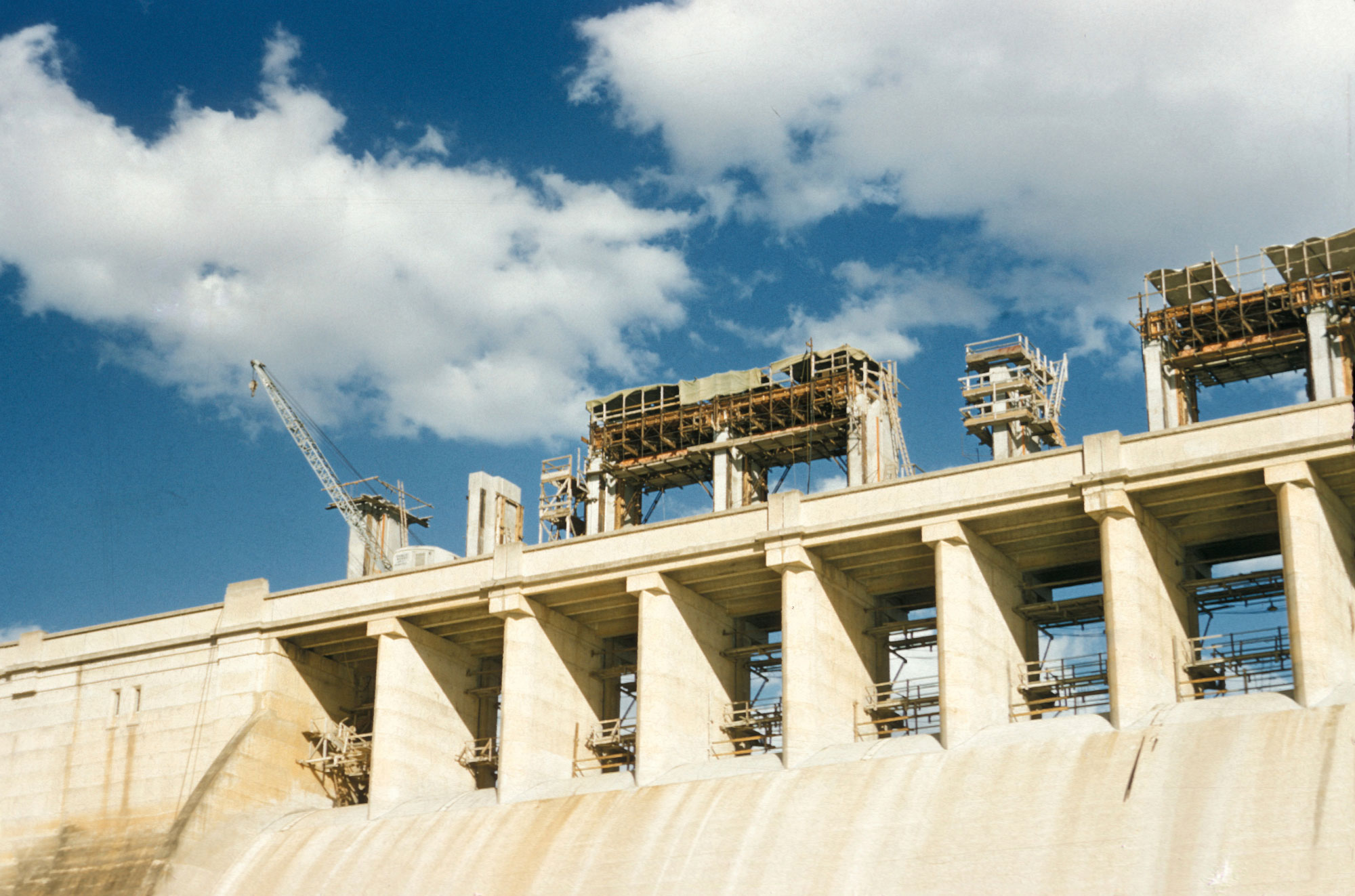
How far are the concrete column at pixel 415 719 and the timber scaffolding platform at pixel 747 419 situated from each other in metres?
16.4

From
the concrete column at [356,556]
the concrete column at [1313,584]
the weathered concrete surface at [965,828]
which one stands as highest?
the concrete column at [356,556]

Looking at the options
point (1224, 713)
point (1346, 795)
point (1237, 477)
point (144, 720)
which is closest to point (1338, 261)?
point (1237, 477)

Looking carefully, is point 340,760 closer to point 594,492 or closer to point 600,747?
point 600,747

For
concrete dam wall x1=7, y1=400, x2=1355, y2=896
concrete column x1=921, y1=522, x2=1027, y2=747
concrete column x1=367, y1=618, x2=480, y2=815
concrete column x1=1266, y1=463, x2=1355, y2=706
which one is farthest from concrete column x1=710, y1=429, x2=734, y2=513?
concrete column x1=1266, y1=463, x2=1355, y2=706

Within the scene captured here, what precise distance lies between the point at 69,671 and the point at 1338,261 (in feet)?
170

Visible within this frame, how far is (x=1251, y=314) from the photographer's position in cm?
6312

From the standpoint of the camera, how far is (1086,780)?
43.0 m

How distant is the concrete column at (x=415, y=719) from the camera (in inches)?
2287

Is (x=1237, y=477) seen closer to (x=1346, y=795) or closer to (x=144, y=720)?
(x=1346, y=795)

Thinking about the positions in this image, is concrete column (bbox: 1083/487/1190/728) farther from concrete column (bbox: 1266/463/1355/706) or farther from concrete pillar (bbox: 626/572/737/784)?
concrete pillar (bbox: 626/572/737/784)

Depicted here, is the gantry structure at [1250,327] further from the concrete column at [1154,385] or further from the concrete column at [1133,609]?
the concrete column at [1133,609]

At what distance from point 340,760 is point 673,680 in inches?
587

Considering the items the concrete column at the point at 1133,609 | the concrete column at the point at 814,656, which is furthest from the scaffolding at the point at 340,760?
the concrete column at the point at 1133,609

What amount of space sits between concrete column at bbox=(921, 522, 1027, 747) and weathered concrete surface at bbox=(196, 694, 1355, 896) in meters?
1.26
